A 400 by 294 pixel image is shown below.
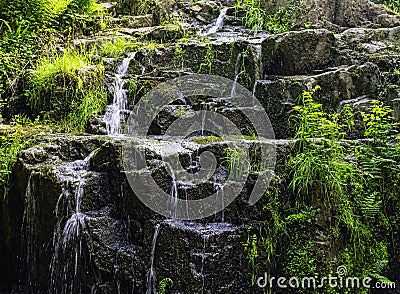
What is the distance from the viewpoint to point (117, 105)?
6.73m

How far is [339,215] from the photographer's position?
426 cm

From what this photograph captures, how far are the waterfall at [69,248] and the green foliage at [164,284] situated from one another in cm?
94

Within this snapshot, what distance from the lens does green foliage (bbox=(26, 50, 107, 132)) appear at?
260 inches

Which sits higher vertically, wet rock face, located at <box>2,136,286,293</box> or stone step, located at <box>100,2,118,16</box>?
stone step, located at <box>100,2,118,16</box>

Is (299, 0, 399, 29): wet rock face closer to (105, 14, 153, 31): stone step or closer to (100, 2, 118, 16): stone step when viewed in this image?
(105, 14, 153, 31): stone step

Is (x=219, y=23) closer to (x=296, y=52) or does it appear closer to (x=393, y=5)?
(x=296, y=52)

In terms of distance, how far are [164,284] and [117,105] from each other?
12.0 ft

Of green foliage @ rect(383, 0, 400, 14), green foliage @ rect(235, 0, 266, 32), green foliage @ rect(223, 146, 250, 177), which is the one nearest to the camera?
green foliage @ rect(223, 146, 250, 177)

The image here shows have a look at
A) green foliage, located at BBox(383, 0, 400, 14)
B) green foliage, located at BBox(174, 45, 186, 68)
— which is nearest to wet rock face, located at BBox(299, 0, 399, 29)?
green foliage, located at BBox(383, 0, 400, 14)

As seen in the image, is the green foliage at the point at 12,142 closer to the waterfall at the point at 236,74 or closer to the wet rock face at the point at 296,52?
the waterfall at the point at 236,74

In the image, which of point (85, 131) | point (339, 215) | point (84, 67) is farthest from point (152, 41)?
point (339, 215)

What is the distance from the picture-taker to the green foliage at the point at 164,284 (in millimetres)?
3967

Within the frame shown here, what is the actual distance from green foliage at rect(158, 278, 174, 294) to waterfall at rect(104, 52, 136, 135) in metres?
2.98

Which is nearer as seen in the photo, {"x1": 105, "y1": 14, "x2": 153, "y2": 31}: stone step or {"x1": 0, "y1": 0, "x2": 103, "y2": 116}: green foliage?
{"x1": 0, "y1": 0, "x2": 103, "y2": 116}: green foliage
